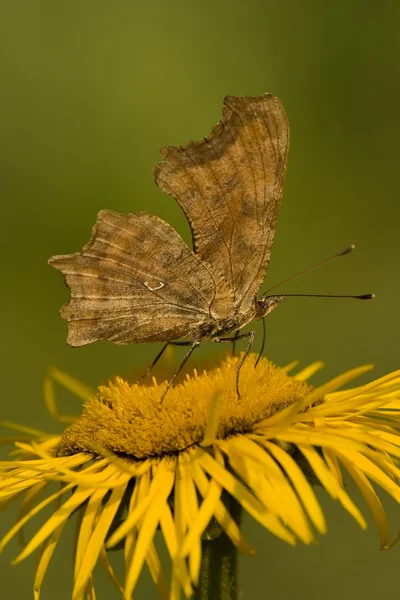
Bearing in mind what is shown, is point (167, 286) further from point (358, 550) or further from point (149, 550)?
point (358, 550)

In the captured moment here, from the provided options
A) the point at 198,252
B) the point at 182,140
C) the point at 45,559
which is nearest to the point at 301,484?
the point at 45,559

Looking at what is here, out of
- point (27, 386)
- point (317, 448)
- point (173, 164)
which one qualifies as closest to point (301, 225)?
point (27, 386)

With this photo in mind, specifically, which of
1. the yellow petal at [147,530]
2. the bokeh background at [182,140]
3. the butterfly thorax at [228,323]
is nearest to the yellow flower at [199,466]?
the yellow petal at [147,530]

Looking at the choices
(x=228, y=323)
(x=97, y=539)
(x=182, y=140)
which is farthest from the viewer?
(x=182, y=140)

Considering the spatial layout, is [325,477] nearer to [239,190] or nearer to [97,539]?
[97,539]

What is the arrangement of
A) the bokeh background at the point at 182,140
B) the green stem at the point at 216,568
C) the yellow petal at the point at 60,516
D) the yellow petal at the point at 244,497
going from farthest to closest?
the bokeh background at the point at 182,140 < the green stem at the point at 216,568 < the yellow petal at the point at 60,516 < the yellow petal at the point at 244,497

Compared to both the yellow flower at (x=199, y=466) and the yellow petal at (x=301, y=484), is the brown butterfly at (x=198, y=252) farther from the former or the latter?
the yellow petal at (x=301, y=484)

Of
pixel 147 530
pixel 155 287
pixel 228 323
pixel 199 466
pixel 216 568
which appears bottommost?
pixel 216 568

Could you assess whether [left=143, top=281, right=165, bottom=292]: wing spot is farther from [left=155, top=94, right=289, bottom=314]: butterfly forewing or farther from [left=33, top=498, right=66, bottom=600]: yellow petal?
[left=33, top=498, right=66, bottom=600]: yellow petal
